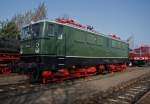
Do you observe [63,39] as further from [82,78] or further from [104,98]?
[104,98]

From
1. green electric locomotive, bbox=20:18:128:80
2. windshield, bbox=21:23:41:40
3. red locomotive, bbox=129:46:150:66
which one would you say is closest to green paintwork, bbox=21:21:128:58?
green electric locomotive, bbox=20:18:128:80

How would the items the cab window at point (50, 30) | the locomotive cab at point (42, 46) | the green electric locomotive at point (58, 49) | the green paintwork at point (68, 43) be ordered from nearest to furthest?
the locomotive cab at point (42, 46)
the green electric locomotive at point (58, 49)
the green paintwork at point (68, 43)
the cab window at point (50, 30)

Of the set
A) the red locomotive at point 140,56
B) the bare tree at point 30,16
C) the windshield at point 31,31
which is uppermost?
the bare tree at point 30,16

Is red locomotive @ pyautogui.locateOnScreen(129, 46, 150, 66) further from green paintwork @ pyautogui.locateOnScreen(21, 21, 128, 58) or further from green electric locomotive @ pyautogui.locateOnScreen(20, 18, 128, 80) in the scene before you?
green electric locomotive @ pyautogui.locateOnScreen(20, 18, 128, 80)

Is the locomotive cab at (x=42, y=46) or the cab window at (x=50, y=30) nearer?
the locomotive cab at (x=42, y=46)

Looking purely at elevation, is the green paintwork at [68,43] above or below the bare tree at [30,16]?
below

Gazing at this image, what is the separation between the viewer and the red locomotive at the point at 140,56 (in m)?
29.7

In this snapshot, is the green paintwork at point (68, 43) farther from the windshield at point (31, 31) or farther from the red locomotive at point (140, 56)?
the red locomotive at point (140, 56)

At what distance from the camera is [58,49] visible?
38.4 ft

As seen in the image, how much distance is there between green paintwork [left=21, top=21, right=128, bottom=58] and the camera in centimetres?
1124

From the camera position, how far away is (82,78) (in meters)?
14.6

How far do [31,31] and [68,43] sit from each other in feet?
7.32

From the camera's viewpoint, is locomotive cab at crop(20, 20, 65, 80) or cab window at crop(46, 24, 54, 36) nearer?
locomotive cab at crop(20, 20, 65, 80)

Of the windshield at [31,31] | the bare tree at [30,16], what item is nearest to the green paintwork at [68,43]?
the windshield at [31,31]
